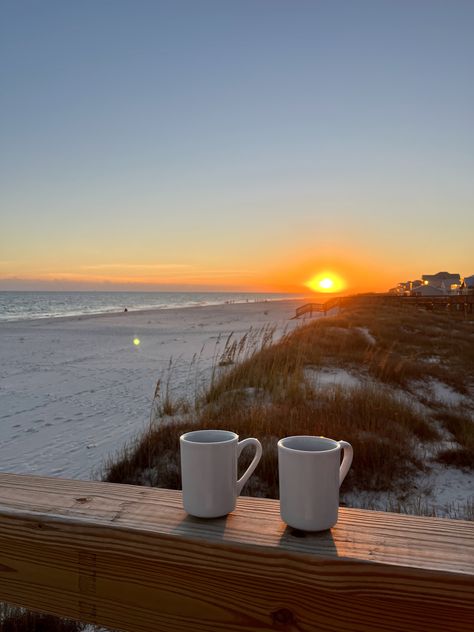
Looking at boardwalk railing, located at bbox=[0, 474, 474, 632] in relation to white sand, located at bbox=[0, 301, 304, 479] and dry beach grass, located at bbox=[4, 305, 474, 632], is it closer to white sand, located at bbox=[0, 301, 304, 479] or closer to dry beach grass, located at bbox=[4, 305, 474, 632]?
dry beach grass, located at bbox=[4, 305, 474, 632]

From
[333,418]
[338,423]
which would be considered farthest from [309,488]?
[333,418]

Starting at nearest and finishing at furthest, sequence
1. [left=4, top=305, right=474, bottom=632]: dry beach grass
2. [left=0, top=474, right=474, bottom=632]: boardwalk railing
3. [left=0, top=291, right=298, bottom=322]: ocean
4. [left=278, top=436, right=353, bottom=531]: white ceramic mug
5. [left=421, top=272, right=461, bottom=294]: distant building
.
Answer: [left=0, top=474, right=474, bottom=632]: boardwalk railing → [left=278, top=436, right=353, bottom=531]: white ceramic mug → [left=4, top=305, right=474, bottom=632]: dry beach grass → [left=0, top=291, right=298, bottom=322]: ocean → [left=421, top=272, right=461, bottom=294]: distant building

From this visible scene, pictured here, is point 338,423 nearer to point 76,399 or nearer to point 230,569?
point 230,569

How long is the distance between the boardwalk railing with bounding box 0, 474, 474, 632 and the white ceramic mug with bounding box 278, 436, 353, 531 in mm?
24

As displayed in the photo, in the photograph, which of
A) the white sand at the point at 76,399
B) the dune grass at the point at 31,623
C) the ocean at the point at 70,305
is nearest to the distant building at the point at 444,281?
the ocean at the point at 70,305

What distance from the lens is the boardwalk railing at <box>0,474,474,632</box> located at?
0.75m

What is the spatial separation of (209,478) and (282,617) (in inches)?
11.8

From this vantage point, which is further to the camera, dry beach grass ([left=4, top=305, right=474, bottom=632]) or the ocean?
the ocean

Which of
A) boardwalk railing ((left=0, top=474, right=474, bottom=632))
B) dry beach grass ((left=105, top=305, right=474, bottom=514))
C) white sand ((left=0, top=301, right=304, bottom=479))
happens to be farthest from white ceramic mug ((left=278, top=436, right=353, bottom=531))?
white sand ((left=0, top=301, right=304, bottom=479))

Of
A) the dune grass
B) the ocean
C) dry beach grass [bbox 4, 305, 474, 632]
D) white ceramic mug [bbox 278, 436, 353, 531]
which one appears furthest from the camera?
the ocean

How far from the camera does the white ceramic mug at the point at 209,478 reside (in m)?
0.95

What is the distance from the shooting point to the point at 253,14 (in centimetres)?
700

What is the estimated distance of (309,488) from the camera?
931mm

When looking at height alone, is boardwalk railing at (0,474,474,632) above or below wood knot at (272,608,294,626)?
above
